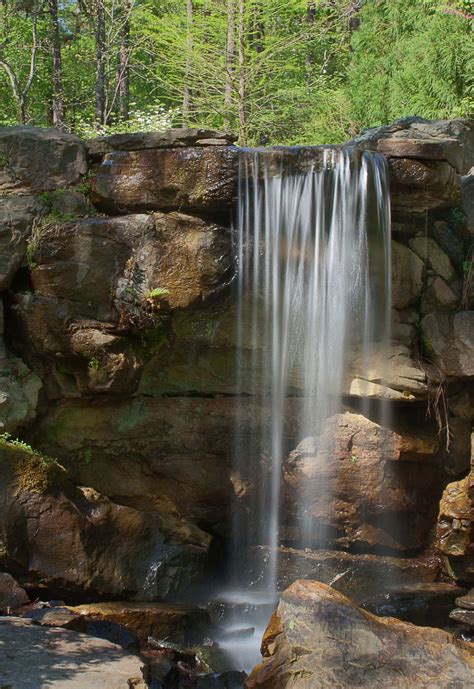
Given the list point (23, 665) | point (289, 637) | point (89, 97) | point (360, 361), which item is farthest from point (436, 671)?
point (89, 97)

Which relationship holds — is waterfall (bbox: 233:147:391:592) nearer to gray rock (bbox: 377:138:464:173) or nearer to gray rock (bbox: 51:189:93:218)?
gray rock (bbox: 377:138:464:173)

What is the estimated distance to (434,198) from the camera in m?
8.63

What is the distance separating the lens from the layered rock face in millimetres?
8289

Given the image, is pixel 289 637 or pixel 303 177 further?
pixel 303 177

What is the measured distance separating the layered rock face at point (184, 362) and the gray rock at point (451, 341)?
0.02m

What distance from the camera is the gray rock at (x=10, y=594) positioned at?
692cm

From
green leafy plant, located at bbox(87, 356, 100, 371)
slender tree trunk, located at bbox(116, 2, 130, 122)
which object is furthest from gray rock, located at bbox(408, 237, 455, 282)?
slender tree trunk, located at bbox(116, 2, 130, 122)

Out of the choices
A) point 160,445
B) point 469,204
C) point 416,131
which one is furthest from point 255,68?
point 160,445

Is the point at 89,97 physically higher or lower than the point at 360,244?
higher

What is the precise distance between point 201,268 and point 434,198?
2.60 m

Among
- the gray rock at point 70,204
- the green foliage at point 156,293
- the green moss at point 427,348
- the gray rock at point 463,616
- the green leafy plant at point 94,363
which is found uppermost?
the gray rock at point 70,204

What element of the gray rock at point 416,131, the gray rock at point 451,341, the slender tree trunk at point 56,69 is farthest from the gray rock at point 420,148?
the slender tree trunk at point 56,69

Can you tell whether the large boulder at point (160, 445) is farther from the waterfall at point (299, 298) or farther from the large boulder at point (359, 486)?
the large boulder at point (359, 486)

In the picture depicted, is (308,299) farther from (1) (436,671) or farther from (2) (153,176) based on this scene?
(1) (436,671)
